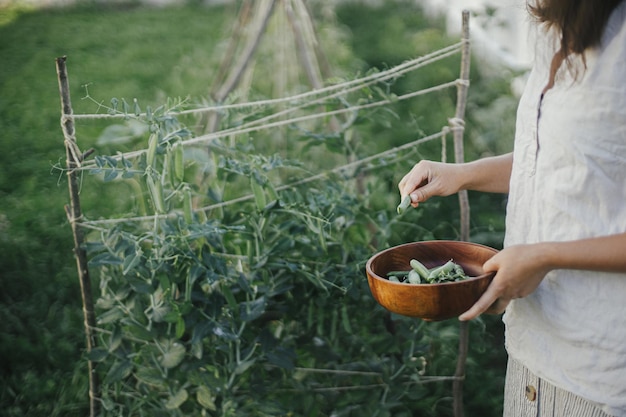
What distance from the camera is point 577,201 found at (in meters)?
1.07

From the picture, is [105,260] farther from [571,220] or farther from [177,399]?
[571,220]

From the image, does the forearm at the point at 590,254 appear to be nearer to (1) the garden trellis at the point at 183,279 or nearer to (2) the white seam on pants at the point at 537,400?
(2) the white seam on pants at the point at 537,400

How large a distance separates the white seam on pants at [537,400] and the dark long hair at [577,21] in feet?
1.73

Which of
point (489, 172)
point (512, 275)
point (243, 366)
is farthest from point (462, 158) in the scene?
point (512, 275)

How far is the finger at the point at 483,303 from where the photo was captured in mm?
1118

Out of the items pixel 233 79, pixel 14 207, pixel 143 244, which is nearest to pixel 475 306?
pixel 143 244

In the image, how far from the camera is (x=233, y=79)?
2812 millimetres

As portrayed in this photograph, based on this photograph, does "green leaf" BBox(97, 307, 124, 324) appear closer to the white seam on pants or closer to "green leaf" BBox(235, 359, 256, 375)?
"green leaf" BBox(235, 359, 256, 375)

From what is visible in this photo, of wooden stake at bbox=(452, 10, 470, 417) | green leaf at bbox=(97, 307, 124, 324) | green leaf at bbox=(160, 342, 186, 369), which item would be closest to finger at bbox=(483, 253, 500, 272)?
wooden stake at bbox=(452, 10, 470, 417)

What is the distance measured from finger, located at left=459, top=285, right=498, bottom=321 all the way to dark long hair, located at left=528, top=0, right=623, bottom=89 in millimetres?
357

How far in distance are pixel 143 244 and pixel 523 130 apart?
110 cm

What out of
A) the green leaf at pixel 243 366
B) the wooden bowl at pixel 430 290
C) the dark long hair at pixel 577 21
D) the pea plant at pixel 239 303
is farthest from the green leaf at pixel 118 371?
the dark long hair at pixel 577 21

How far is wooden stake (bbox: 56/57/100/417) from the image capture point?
1.68 m

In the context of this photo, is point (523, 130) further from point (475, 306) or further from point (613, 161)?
point (475, 306)
